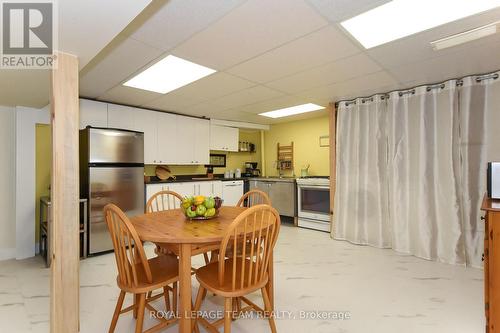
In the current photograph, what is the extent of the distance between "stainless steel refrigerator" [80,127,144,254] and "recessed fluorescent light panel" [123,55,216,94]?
2.72 feet

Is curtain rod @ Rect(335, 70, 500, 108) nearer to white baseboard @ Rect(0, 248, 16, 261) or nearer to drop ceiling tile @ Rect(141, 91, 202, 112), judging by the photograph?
drop ceiling tile @ Rect(141, 91, 202, 112)

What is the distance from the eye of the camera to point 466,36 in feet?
6.51

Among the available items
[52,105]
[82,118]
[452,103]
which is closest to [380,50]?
[452,103]

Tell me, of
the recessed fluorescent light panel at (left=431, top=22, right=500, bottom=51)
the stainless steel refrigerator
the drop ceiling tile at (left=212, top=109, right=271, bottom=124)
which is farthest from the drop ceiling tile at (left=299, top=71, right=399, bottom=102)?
the stainless steel refrigerator

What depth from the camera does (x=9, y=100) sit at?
306 cm

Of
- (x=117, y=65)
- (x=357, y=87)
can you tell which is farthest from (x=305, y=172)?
(x=117, y=65)

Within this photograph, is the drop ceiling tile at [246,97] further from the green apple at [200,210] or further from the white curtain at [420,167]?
the green apple at [200,210]

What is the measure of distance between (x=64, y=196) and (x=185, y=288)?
39.0 inches

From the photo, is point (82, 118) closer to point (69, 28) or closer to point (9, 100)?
point (9, 100)

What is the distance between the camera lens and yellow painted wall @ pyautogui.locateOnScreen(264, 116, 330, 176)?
5.27m

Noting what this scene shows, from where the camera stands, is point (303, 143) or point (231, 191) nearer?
point (231, 191)

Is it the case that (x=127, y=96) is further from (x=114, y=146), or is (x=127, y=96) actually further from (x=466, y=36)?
(x=466, y=36)

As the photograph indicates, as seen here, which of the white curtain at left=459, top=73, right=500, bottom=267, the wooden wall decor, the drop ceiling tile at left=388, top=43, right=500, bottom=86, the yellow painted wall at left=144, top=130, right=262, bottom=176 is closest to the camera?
the drop ceiling tile at left=388, top=43, right=500, bottom=86

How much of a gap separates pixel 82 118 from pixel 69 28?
2.55 metres
